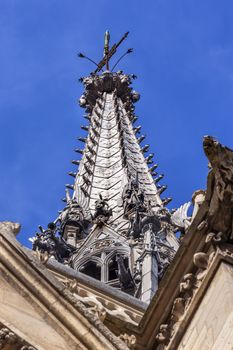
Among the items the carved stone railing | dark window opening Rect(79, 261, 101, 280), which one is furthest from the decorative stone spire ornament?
the carved stone railing

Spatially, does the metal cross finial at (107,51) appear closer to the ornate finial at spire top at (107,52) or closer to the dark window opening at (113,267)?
the ornate finial at spire top at (107,52)

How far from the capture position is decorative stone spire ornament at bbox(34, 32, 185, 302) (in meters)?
28.6

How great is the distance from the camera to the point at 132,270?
93.5 ft

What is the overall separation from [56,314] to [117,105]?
45292 millimetres

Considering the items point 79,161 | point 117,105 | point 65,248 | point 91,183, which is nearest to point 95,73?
point 117,105

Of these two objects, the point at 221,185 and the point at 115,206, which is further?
the point at 115,206

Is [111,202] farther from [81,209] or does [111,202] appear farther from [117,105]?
[117,105]

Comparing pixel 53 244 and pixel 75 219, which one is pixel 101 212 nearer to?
pixel 75 219

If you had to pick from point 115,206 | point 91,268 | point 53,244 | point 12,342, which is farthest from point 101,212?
point 12,342

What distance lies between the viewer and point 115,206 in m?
39.0

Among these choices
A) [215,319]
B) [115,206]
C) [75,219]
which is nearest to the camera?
[215,319]

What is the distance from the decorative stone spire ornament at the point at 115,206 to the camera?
2863cm

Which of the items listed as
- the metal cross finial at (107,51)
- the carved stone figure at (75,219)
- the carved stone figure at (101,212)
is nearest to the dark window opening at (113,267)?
the carved stone figure at (101,212)

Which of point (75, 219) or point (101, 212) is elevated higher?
point (101, 212)
